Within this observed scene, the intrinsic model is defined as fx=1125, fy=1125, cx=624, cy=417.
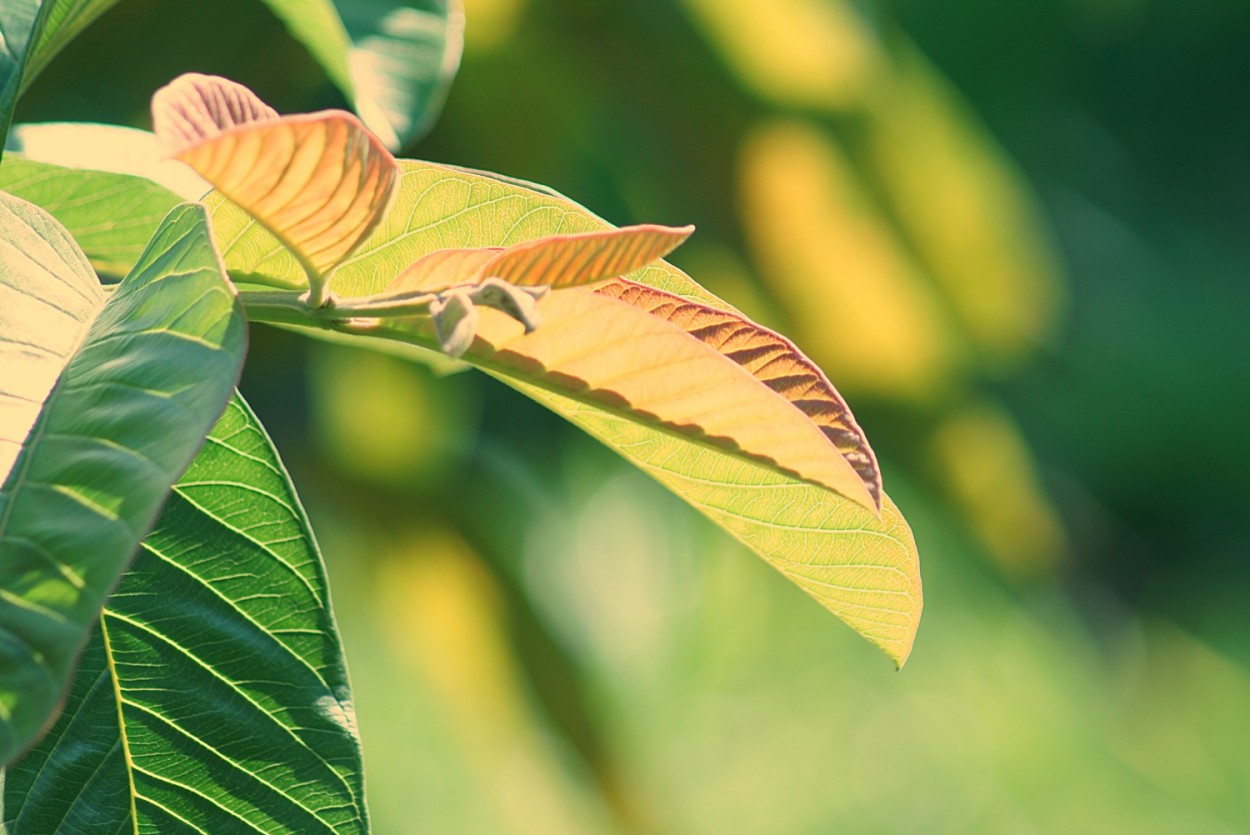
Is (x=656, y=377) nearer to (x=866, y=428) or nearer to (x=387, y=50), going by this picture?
(x=387, y=50)

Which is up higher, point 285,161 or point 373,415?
point 285,161

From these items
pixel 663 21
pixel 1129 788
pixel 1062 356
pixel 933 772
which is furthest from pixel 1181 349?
pixel 663 21

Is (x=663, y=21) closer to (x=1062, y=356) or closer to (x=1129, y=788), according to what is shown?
(x=1062, y=356)

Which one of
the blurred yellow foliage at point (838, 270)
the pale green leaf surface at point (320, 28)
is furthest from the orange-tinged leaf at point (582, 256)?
the blurred yellow foliage at point (838, 270)

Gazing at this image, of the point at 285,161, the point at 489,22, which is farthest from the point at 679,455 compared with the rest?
the point at 489,22

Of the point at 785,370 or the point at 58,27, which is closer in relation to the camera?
the point at 785,370

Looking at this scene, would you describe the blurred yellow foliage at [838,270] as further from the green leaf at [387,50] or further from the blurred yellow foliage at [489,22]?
the green leaf at [387,50]
